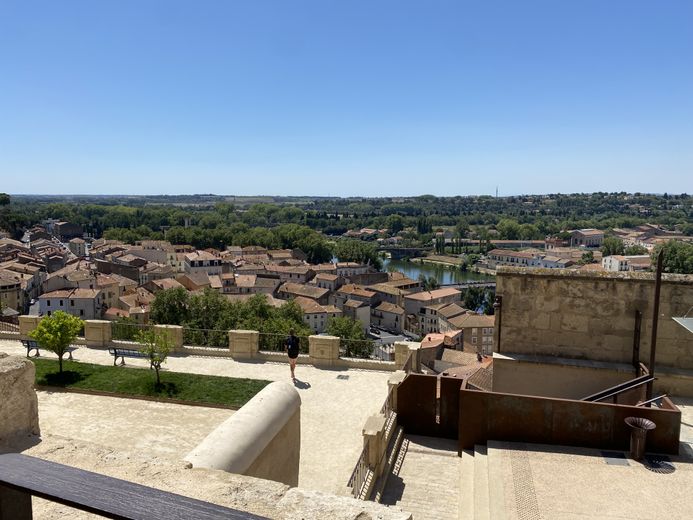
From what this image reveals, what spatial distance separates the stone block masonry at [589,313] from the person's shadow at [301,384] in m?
5.11

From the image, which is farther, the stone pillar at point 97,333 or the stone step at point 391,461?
the stone pillar at point 97,333

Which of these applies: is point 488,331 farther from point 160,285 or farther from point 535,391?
point 535,391

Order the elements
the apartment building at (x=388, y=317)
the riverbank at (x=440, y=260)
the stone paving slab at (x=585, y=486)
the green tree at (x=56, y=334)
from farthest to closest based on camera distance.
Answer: the riverbank at (x=440, y=260), the apartment building at (x=388, y=317), the green tree at (x=56, y=334), the stone paving slab at (x=585, y=486)

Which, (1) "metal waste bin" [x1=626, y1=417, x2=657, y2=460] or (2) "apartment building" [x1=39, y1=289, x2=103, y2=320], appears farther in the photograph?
(2) "apartment building" [x1=39, y1=289, x2=103, y2=320]

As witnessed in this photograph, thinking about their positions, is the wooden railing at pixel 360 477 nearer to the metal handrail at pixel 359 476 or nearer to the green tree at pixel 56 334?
the metal handrail at pixel 359 476

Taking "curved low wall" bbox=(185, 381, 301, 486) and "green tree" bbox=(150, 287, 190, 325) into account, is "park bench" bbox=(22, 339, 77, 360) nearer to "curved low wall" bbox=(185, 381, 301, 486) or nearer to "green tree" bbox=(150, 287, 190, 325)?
"curved low wall" bbox=(185, 381, 301, 486)

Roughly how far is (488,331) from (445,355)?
29185 mm

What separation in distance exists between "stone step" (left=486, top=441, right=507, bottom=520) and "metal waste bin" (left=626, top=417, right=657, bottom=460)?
141cm

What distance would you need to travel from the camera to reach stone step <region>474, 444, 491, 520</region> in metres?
5.14

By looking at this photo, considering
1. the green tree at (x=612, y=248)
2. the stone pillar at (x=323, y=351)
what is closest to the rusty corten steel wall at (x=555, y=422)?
the stone pillar at (x=323, y=351)

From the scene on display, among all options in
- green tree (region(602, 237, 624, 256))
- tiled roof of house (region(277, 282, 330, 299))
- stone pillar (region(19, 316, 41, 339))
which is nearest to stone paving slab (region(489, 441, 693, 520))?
stone pillar (region(19, 316, 41, 339))

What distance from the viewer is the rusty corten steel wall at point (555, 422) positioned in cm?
584

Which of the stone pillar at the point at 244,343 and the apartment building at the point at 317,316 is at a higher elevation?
the stone pillar at the point at 244,343

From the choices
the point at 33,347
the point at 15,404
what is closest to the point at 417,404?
the point at 15,404
